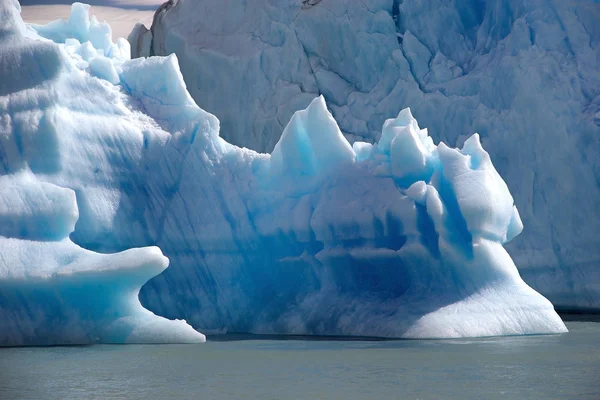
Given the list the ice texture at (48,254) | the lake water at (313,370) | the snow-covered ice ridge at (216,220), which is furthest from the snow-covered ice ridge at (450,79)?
the ice texture at (48,254)

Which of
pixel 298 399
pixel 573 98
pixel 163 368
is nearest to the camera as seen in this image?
pixel 298 399

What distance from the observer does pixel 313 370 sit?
31.2 ft

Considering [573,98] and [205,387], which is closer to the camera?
[205,387]

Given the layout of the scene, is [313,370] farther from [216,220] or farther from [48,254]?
[216,220]

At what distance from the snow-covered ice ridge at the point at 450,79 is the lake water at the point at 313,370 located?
16.5 ft

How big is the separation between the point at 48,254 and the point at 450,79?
870 centimetres

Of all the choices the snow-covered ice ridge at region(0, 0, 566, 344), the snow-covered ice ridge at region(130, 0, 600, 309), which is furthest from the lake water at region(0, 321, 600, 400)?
the snow-covered ice ridge at region(130, 0, 600, 309)

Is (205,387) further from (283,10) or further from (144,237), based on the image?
(283,10)

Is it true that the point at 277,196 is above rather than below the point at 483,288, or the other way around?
above

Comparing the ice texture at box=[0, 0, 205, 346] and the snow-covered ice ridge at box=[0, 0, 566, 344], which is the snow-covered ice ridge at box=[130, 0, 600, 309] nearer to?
the snow-covered ice ridge at box=[0, 0, 566, 344]

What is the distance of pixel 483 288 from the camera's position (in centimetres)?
1280

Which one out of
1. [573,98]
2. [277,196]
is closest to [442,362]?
[277,196]

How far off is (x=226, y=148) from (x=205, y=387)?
607 cm

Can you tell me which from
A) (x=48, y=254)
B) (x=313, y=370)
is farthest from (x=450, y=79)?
(x=313, y=370)
